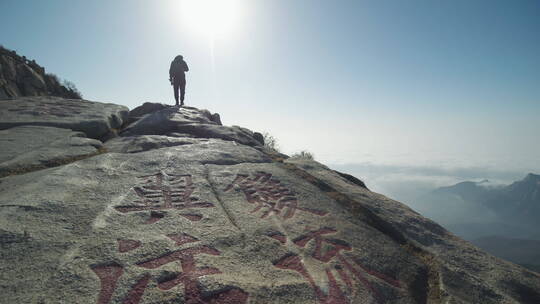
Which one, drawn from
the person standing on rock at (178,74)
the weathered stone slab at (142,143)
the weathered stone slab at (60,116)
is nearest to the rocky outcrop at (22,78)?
the weathered stone slab at (60,116)

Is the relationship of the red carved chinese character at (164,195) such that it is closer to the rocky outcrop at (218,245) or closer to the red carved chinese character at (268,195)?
the rocky outcrop at (218,245)

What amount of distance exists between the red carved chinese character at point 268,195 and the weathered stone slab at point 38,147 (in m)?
4.56

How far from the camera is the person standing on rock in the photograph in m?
20.2

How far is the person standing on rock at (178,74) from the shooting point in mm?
20188

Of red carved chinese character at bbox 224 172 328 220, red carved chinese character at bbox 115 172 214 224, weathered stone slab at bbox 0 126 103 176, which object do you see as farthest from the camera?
weathered stone slab at bbox 0 126 103 176

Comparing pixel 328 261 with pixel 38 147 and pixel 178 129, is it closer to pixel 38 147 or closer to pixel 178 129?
pixel 38 147

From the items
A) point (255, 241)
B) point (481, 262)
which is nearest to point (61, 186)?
point (255, 241)

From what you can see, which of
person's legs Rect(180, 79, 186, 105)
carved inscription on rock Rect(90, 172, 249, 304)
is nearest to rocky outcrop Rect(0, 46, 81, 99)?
person's legs Rect(180, 79, 186, 105)

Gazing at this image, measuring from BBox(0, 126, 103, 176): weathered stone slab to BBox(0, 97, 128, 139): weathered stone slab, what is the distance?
2.60ft

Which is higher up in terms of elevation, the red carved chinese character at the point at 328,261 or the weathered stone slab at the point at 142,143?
the weathered stone slab at the point at 142,143

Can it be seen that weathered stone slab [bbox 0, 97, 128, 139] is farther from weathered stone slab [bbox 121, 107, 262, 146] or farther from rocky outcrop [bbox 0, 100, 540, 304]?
rocky outcrop [bbox 0, 100, 540, 304]

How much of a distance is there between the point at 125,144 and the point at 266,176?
513cm

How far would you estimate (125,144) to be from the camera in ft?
29.9

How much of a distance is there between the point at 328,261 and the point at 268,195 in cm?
231
